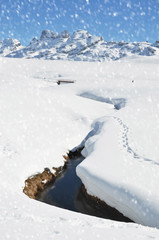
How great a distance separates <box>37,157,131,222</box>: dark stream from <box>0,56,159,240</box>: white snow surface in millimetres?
387

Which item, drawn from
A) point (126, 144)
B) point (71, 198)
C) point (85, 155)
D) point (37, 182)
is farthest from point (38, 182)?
point (126, 144)

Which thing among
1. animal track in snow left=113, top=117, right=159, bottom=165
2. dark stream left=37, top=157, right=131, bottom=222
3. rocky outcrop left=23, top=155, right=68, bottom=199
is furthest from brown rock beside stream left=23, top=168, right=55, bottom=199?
animal track in snow left=113, top=117, right=159, bottom=165

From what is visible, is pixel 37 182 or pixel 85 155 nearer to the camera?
pixel 37 182

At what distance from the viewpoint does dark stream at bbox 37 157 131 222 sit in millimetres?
7500

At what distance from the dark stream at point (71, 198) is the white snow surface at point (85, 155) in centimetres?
39

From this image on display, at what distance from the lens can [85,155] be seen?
35.3 feet

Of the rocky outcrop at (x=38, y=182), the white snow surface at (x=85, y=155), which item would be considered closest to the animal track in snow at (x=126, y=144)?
the white snow surface at (x=85, y=155)

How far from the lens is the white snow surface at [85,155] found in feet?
15.3

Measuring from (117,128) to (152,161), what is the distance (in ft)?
13.7

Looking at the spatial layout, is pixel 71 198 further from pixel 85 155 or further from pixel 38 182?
pixel 85 155

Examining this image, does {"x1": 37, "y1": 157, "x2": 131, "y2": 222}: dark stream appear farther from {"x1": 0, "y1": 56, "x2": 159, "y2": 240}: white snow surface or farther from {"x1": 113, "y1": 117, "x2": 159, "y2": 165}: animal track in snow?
{"x1": 113, "y1": 117, "x2": 159, "y2": 165}: animal track in snow

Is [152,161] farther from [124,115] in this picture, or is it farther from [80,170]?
[124,115]

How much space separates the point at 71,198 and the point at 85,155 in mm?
2316

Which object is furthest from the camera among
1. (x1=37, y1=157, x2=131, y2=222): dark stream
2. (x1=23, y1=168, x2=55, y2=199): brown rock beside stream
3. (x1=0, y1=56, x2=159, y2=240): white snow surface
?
(x1=23, y1=168, x2=55, y2=199): brown rock beside stream
